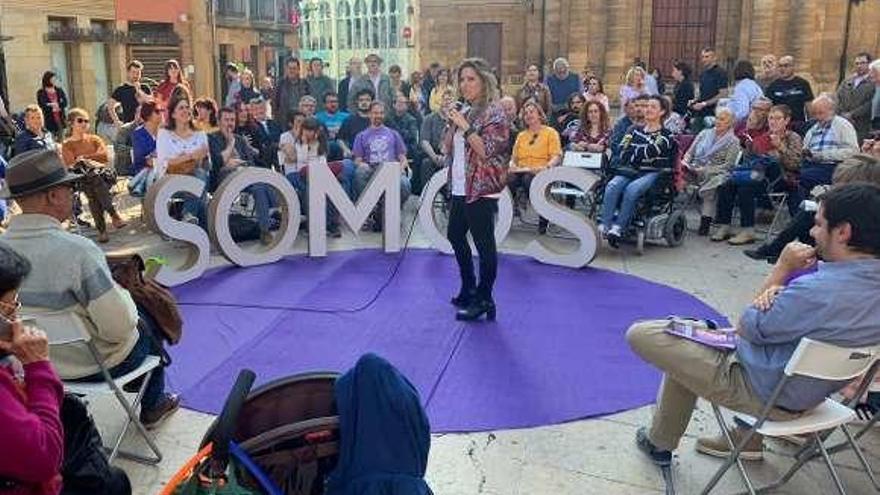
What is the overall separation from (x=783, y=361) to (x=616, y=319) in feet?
8.80

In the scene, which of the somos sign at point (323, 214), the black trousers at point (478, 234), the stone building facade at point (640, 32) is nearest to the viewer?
the black trousers at point (478, 234)

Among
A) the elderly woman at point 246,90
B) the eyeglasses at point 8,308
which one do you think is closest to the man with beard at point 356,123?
the elderly woman at point 246,90

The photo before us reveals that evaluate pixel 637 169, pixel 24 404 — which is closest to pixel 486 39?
pixel 637 169

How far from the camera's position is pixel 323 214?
7.27 meters

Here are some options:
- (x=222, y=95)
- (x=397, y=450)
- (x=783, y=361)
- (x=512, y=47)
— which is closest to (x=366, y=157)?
(x=783, y=361)

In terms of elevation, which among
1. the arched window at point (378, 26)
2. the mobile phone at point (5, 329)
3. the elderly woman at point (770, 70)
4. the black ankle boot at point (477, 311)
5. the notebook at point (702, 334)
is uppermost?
the arched window at point (378, 26)

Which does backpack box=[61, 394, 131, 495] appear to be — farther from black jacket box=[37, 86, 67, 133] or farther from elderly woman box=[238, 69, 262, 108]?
black jacket box=[37, 86, 67, 133]

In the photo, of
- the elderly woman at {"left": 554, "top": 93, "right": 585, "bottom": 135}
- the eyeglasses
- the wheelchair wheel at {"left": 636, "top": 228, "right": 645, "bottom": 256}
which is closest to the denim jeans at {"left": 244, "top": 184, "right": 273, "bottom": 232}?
the wheelchair wheel at {"left": 636, "top": 228, "right": 645, "bottom": 256}

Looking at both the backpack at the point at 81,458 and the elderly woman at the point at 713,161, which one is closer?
the backpack at the point at 81,458

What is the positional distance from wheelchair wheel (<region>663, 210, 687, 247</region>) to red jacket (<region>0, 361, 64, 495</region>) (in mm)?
6483

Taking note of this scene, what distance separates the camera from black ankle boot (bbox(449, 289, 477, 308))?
5.67 m

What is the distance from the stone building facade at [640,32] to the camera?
17.2 meters

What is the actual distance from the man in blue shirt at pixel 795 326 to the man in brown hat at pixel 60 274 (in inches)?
87.3

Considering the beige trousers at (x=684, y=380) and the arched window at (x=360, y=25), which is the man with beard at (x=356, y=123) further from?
the arched window at (x=360, y=25)
